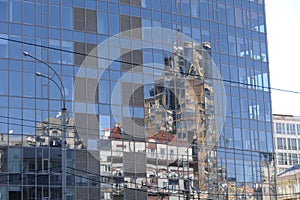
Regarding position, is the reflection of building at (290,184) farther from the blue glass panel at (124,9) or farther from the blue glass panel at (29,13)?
the blue glass panel at (29,13)

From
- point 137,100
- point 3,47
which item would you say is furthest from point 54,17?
point 137,100

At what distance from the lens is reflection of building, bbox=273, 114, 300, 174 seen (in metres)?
123

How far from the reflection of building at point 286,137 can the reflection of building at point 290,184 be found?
33.4 meters

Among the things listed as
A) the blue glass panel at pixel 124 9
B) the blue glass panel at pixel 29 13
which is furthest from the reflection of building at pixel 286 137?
the blue glass panel at pixel 29 13

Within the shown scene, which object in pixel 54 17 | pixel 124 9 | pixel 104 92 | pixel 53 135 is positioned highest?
pixel 124 9

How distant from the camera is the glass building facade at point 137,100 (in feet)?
143

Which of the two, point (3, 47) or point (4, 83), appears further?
point (3, 47)

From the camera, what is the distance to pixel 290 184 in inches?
3420

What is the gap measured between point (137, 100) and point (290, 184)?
148ft

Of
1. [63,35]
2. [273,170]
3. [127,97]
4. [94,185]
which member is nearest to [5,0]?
[63,35]

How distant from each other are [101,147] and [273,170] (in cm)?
1680

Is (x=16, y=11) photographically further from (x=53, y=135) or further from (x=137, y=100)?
(x=137, y=100)

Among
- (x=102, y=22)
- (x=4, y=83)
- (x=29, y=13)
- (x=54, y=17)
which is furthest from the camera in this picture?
(x=102, y=22)

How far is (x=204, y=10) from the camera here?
175 feet
